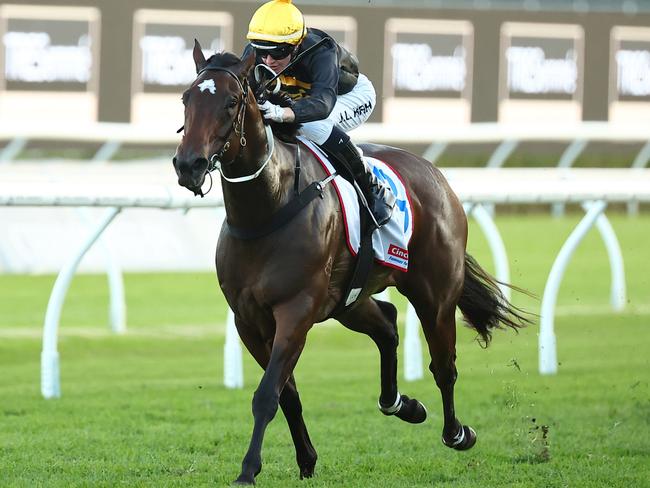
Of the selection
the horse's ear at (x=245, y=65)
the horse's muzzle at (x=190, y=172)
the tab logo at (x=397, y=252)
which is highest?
the horse's ear at (x=245, y=65)

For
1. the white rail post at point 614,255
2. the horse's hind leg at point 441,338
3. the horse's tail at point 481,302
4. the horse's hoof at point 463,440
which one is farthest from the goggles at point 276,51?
the white rail post at point 614,255

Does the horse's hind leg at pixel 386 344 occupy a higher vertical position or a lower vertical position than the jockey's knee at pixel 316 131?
lower

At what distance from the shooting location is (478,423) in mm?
5777

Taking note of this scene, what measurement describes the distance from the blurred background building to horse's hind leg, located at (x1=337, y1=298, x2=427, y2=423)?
9.41 m

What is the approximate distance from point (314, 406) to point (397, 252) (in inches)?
56.6

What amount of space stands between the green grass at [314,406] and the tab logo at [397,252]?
72cm

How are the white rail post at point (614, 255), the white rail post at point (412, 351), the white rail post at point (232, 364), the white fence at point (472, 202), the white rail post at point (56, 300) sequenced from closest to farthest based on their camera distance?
1. the white fence at point (472, 202)
2. the white rail post at point (56, 300)
3. the white rail post at point (232, 364)
4. the white rail post at point (412, 351)
5. the white rail post at point (614, 255)

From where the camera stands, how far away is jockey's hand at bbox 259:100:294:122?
432cm

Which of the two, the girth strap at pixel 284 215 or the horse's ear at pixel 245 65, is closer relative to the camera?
the horse's ear at pixel 245 65

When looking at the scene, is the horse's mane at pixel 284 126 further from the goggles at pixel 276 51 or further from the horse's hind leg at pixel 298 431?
the horse's hind leg at pixel 298 431

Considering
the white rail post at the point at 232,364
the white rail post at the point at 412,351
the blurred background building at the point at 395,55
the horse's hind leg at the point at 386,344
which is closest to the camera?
the horse's hind leg at the point at 386,344

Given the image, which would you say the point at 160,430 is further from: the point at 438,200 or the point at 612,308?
the point at 612,308

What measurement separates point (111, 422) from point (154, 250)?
581cm

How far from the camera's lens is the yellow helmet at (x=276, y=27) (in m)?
4.55
